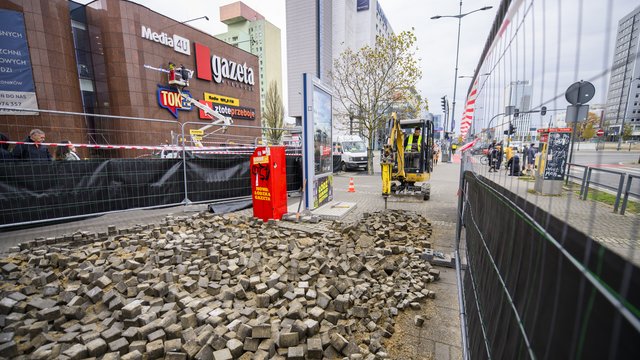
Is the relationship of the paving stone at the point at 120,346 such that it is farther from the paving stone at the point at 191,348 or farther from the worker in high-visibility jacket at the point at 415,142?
the worker in high-visibility jacket at the point at 415,142

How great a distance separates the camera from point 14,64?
14.9 m

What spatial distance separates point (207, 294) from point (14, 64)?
66.3 ft

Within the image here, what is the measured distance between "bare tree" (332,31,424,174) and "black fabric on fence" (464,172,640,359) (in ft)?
52.6

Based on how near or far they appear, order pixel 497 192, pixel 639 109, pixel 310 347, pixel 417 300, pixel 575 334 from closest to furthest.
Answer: pixel 575 334 → pixel 639 109 → pixel 497 192 → pixel 310 347 → pixel 417 300

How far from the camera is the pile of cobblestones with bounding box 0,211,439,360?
→ 104 inches

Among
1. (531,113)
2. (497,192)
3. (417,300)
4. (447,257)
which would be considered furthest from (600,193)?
(447,257)

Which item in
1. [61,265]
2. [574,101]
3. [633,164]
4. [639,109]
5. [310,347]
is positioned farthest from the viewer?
[61,265]

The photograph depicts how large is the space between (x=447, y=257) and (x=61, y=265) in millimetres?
5967

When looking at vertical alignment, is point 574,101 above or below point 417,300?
above

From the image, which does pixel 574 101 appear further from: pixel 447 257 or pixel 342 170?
pixel 342 170

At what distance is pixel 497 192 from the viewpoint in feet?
6.09

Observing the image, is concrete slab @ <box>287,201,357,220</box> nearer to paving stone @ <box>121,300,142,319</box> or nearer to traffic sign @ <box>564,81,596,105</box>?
paving stone @ <box>121,300,142,319</box>

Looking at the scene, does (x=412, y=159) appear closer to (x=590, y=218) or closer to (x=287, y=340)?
(x=287, y=340)

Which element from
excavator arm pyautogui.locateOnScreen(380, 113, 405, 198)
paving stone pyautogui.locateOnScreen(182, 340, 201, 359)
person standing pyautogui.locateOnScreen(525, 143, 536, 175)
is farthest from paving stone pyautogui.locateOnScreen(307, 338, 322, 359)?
excavator arm pyautogui.locateOnScreen(380, 113, 405, 198)
